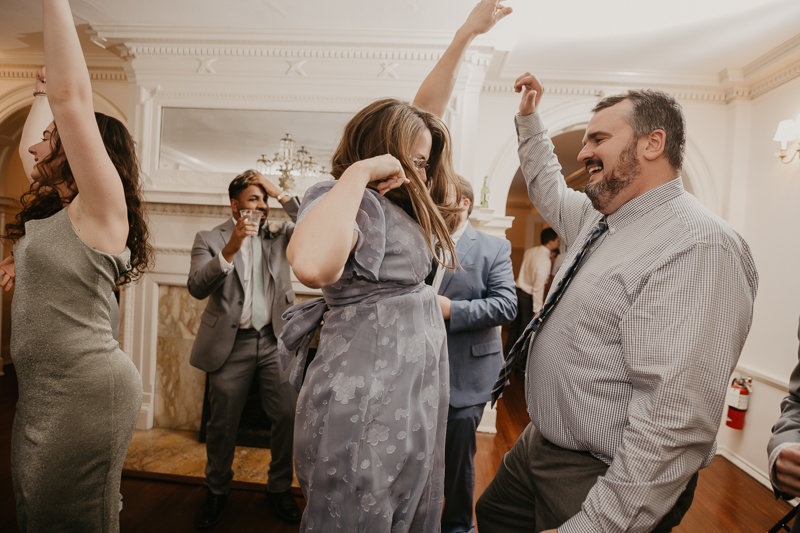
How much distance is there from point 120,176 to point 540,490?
143 centimetres

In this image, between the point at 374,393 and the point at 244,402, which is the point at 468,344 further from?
the point at 244,402

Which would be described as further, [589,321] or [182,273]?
[182,273]

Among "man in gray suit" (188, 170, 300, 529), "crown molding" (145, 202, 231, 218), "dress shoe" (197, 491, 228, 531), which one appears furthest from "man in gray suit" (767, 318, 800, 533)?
"crown molding" (145, 202, 231, 218)

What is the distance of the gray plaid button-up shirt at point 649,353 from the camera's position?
0.87m

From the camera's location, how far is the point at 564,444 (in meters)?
1.10

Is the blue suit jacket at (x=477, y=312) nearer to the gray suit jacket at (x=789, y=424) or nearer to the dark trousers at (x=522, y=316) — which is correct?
the gray suit jacket at (x=789, y=424)

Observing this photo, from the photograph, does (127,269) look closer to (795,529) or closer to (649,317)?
(649,317)

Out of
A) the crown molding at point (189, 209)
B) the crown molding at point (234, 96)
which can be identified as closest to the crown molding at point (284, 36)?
the crown molding at point (234, 96)

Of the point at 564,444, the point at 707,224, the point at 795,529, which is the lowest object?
the point at 795,529

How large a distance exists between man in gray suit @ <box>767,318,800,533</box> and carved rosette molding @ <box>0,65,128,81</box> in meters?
4.94

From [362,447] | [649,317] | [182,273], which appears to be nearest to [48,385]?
[362,447]

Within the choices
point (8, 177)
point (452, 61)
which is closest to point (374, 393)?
point (452, 61)

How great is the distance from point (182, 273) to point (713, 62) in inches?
174

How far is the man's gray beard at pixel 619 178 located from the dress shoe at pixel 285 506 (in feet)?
6.71
